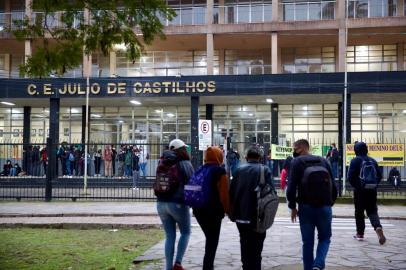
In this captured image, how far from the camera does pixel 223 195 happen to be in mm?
6473

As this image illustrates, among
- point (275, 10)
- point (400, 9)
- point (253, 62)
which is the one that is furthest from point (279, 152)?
point (400, 9)

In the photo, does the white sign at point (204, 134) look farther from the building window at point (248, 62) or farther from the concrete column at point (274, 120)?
the building window at point (248, 62)

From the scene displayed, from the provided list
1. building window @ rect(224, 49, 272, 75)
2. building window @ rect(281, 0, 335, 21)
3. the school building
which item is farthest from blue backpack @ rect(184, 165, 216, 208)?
building window @ rect(224, 49, 272, 75)

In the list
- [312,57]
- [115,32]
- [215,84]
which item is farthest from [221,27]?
[115,32]

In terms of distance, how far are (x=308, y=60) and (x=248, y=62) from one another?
139 inches

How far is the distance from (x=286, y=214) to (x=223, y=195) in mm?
9078

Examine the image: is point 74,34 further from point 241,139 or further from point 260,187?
point 241,139

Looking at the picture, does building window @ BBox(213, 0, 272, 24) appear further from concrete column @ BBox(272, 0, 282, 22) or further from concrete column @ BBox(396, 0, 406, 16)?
concrete column @ BBox(396, 0, 406, 16)

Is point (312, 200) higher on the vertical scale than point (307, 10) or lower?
lower

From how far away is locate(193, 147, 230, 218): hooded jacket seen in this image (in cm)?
648

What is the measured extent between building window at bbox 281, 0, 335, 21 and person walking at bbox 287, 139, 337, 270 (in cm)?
2428

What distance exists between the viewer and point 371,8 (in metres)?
29.3

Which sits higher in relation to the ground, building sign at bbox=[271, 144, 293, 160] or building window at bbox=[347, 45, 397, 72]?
building window at bbox=[347, 45, 397, 72]

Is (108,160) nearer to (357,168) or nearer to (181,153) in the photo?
(357,168)
